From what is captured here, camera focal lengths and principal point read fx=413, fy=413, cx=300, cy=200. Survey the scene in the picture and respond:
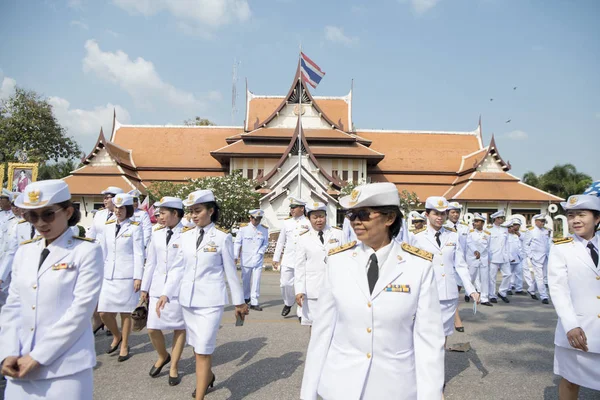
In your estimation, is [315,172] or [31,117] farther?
[31,117]

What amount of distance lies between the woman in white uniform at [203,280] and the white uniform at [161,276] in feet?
0.98

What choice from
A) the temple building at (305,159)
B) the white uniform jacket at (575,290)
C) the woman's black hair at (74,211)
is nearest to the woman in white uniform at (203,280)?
the woman's black hair at (74,211)

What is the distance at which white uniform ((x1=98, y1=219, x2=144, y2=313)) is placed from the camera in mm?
5707

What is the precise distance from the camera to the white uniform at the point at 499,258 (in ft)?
36.4

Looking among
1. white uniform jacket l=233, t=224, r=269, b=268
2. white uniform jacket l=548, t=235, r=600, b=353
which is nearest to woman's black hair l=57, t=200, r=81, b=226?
white uniform jacket l=548, t=235, r=600, b=353

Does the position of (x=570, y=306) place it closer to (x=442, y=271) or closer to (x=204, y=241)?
(x=442, y=271)

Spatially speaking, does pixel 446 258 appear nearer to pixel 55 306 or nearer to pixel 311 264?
pixel 311 264

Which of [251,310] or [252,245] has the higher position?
[252,245]

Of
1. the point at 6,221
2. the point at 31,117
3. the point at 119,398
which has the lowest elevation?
the point at 119,398

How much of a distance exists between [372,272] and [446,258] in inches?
136

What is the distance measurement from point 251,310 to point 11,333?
22.5ft

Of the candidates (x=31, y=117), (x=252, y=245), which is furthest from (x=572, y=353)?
(x=31, y=117)

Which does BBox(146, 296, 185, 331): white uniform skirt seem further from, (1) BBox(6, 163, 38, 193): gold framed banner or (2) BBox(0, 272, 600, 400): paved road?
(1) BBox(6, 163, 38, 193): gold framed banner

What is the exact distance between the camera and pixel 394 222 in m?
2.45
